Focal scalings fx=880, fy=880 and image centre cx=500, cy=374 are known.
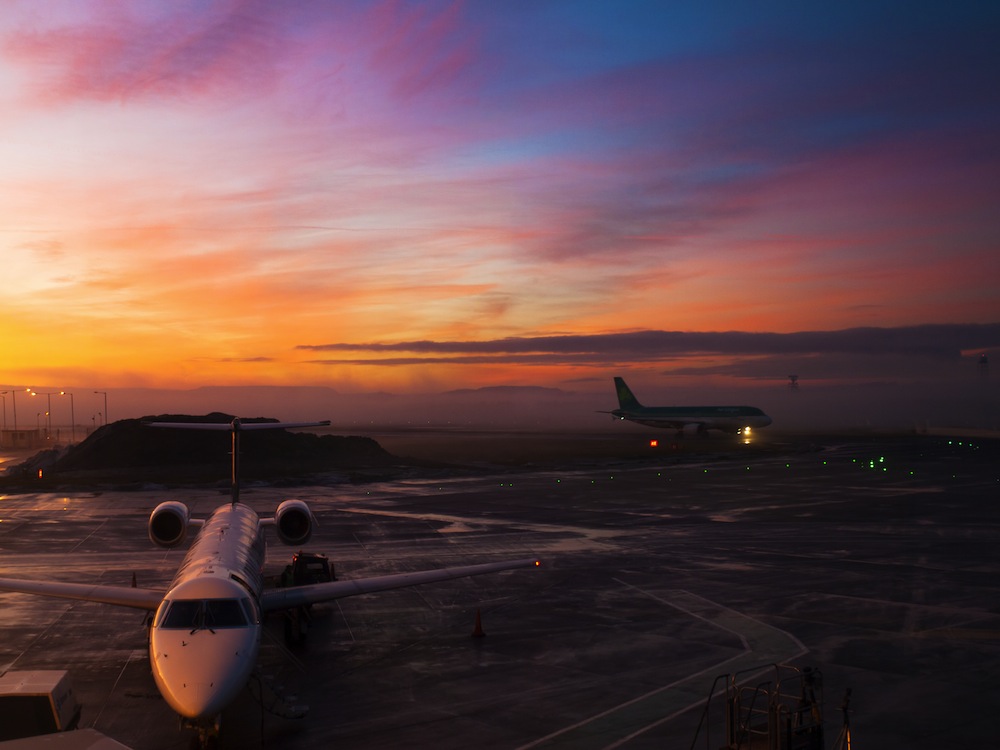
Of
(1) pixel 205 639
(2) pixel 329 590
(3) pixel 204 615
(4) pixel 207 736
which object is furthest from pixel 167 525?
(4) pixel 207 736

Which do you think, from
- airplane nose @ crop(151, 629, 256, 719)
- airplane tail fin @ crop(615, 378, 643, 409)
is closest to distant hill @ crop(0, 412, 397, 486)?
airplane tail fin @ crop(615, 378, 643, 409)

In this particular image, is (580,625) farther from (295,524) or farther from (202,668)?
(202,668)

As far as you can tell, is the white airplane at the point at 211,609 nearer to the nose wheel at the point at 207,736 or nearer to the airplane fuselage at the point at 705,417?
the nose wheel at the point at 207,736

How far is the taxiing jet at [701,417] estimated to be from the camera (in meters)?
114

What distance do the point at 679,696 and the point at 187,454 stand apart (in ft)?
283

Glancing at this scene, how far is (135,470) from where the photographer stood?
86.2m

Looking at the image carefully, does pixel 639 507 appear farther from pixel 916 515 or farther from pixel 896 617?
pixel 896 617

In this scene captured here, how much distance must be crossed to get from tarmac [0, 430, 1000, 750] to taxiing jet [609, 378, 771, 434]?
67.0m

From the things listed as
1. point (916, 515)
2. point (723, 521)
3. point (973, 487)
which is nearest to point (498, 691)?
point (723, 521)

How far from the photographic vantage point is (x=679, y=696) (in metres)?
15.3

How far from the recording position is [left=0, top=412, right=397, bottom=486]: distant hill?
280ft

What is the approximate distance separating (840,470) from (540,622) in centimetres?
5675

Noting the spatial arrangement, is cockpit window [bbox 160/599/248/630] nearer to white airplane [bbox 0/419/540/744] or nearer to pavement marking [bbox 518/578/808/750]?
white airplane [bbox 0/419/540/744]

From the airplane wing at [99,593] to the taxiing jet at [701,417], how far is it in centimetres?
10323
